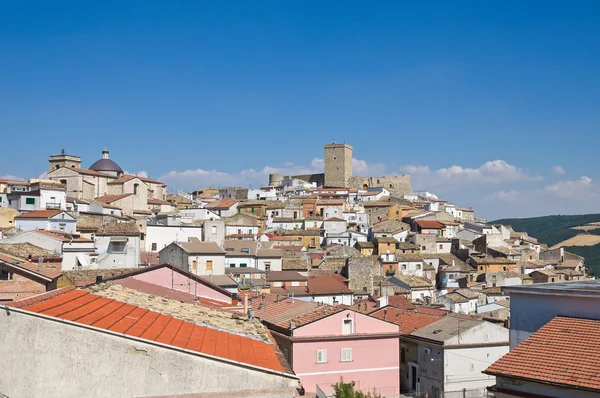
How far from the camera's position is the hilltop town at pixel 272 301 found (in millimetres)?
8469

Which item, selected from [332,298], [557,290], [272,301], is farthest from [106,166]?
[557,290]

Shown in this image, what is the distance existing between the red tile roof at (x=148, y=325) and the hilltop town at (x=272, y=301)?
0.16 feet

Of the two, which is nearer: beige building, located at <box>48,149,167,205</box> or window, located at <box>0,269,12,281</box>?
window, located at <box>0,269,12,281</box>

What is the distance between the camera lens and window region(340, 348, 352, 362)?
23.4 metres

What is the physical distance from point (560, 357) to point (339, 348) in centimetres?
1313

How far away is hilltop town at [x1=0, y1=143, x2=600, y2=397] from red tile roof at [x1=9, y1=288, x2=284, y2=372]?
0.16 feet

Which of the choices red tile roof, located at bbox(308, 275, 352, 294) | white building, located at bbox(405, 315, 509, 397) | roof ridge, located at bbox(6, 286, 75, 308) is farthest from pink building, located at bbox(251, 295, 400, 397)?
red tile roof, located at bbox(308, 275, 352, 294)

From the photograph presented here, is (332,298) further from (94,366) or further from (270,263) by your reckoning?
(94,366)

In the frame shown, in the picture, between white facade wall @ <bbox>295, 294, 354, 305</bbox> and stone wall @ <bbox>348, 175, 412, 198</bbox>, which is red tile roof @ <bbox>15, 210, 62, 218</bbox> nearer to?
white facade wall @ <bbox>295, 294, 354, 305</bbox>

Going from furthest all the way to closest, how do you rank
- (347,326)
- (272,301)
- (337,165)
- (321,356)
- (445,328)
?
(337,165) < (272,301) < (445,328) < (347,326) < (321,356)

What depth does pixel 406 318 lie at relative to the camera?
30359mm

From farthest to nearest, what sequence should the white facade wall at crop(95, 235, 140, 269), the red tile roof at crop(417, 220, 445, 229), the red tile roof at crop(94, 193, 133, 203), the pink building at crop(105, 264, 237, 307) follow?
the red tile roof at crop(417, 220, 445, 229)
the red tile roof at crop(94, 193, 133, 203)
the white facade wall at crop(95, 235, 140, 269)
the pink building at crop(105, 264, 237, 307)

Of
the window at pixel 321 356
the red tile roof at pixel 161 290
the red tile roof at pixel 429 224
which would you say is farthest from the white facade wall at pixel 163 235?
the red tile roof at pixel 161 290

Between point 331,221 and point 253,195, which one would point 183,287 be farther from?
point 253,195
